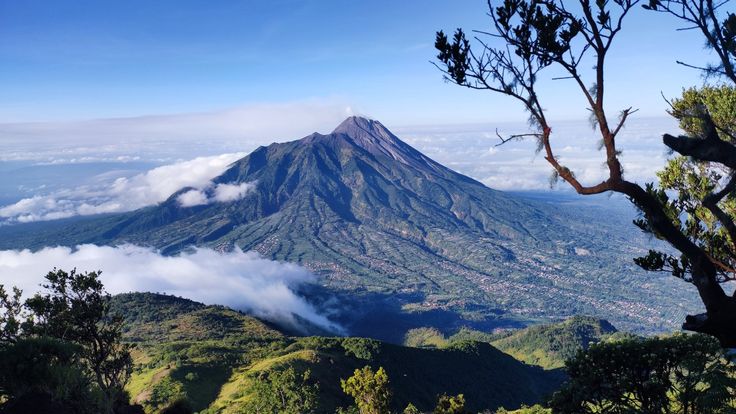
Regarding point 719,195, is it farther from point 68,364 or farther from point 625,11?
point 68,364

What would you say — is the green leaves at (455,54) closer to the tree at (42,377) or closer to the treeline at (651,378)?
the treeline at (651,378)

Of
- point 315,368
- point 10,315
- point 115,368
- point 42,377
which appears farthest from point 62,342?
point 315,368

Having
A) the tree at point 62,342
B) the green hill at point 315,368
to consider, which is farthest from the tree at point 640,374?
the green hill at point 315,368

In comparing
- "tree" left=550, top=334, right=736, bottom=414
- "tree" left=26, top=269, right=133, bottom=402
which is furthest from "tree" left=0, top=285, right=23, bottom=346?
"tree" left=550, top=334, right=736, bottom=414

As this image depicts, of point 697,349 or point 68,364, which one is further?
point 68,364

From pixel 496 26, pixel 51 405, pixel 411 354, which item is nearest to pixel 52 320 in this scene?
pixel 51 405

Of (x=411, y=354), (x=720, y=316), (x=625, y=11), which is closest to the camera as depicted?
(x=720, y=316)

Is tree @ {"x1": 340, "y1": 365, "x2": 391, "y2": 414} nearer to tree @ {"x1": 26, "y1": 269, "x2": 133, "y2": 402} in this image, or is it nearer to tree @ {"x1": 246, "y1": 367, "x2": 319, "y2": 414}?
tree @ {"x1": 26, "y1": 269, "x2": 133, "y2": 402}

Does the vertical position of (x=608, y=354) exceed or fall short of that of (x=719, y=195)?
it falls short
